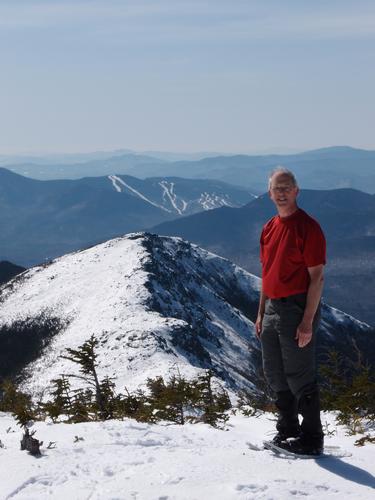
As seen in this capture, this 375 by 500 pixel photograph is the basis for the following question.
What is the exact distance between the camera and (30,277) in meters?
92.7

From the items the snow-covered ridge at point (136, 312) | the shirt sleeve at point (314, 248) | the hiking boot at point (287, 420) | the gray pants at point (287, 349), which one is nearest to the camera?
the shirt sleeve at point (314, 248)

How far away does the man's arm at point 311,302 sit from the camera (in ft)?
20.1

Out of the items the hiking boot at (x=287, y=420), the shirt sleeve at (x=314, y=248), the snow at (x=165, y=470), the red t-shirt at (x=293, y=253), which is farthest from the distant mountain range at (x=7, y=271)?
the shirt sleeve at (x=314, y=248)

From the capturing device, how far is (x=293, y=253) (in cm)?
625

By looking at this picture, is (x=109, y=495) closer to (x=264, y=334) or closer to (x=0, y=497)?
(x=0, y=497)

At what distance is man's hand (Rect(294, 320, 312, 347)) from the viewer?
6160 mm

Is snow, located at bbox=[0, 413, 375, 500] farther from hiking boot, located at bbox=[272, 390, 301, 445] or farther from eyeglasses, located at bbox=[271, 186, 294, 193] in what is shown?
eyeglasses, located at bbox=[271, 186, 294, 193]

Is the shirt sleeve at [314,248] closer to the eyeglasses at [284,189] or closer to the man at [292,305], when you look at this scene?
the man at [292,305]

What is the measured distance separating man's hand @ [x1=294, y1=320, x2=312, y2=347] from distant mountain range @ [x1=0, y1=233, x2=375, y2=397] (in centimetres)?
3502

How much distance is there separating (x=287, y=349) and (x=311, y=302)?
1.94 ft

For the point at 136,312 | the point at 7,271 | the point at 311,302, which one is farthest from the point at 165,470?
the point at 7,271

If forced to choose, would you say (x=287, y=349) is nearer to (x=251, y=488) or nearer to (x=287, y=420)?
(x=287, y=420)

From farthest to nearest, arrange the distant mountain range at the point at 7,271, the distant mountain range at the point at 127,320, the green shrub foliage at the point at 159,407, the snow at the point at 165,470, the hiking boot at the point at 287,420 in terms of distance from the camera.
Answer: the distant mountain range at the point at 7,271, the distant mountain range at the point at 127,320, the green shrub foliage at the point at 159,407, the hiking boot at the point at 287,420, the snow at the point at 165,470

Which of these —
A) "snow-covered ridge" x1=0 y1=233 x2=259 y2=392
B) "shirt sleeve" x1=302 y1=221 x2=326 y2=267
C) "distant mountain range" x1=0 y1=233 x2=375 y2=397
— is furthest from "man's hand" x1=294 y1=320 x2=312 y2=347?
"snow-covered ridge" x1=0 y1=233 x2=259 y2=392
